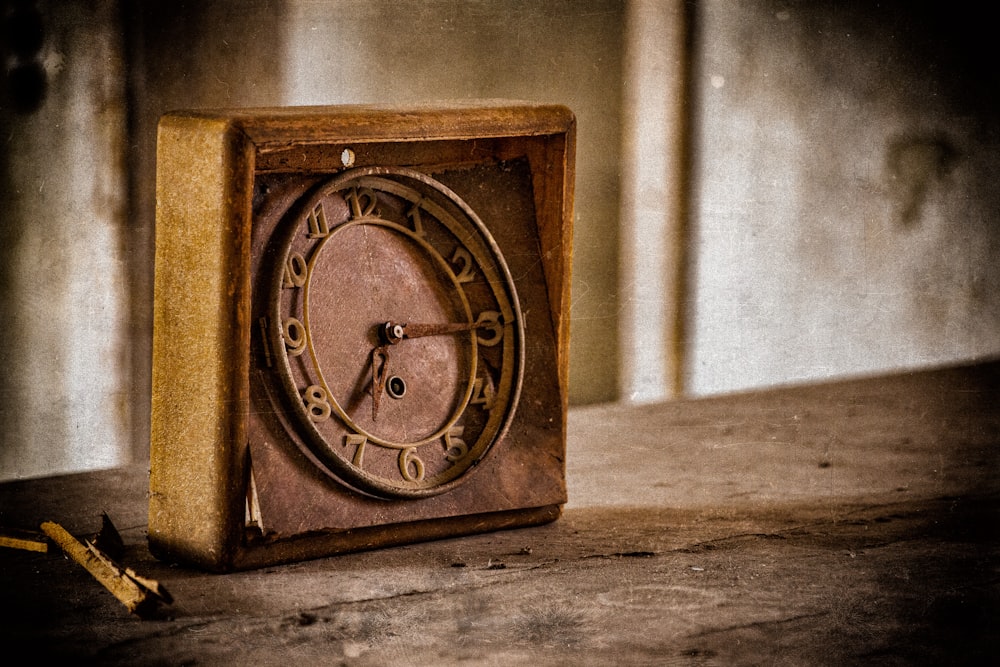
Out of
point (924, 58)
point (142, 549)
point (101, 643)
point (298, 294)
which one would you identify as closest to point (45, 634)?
point (101, 643)

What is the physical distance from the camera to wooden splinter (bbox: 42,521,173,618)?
2803 millimetres

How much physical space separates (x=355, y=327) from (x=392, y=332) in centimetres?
8

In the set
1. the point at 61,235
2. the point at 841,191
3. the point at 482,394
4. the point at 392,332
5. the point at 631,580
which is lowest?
the point at 631,580

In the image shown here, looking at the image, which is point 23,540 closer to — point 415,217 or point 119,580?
point 119,580

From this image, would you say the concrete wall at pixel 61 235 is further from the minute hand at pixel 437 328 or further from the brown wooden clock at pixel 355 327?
the minute hand at pixel 437 328

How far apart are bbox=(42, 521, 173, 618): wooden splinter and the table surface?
34 mm

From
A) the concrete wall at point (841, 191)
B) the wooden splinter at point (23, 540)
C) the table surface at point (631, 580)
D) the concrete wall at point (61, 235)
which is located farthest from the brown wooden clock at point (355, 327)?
the concrete wall at point (841, 191)

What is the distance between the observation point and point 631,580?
3.09 meters

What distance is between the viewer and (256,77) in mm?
4168

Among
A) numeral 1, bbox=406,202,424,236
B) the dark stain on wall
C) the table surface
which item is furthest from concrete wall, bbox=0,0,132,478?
the dark stain on wall

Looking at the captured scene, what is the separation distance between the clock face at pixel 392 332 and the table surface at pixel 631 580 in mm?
225

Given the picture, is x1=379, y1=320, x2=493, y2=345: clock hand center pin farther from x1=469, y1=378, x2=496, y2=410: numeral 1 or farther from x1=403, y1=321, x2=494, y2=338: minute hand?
x1=469, y1=378, x2=496, y2=410: numeral 1

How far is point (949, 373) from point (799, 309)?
597 millimetres

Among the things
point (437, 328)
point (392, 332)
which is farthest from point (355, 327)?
point (437, 328)
